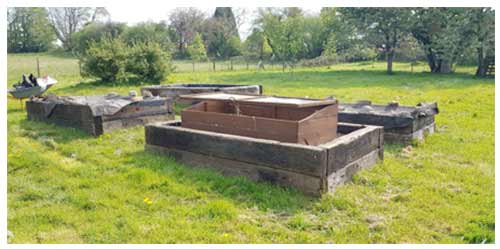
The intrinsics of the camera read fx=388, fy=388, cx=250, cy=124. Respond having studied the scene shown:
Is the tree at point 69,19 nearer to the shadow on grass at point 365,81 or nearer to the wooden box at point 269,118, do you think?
the shadow on grass at point 365,81

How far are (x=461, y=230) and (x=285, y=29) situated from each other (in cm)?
2993

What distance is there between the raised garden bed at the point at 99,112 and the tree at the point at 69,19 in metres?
27.8

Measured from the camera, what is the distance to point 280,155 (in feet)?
11.5

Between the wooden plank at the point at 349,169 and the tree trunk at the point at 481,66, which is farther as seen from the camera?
the tree trunk at the point at 481,66

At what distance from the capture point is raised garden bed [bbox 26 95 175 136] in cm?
593

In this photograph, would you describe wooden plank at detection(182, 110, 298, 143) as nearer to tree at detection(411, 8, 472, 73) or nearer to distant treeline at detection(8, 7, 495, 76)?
distant treeline at detection(8, 7, 495, 76)

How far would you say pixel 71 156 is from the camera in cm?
482

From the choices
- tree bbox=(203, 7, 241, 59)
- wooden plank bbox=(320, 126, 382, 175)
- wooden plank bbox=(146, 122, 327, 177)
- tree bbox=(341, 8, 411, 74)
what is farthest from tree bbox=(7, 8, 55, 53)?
wooden plank bbox=(320, 126, 382, 175)

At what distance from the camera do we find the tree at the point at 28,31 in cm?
2478

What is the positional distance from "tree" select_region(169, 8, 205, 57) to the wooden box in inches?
1325

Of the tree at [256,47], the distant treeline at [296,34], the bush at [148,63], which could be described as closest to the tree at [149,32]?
the distant treeline at [296,34]

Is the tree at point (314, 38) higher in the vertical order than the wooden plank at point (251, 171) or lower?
higher

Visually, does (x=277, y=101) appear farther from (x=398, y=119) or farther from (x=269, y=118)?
(x=398, y=119)

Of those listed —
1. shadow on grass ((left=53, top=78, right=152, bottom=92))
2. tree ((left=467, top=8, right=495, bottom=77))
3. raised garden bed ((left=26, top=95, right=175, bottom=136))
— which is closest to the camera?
raised garden bed ((left=26, top=95, right=175, bottom=136))
